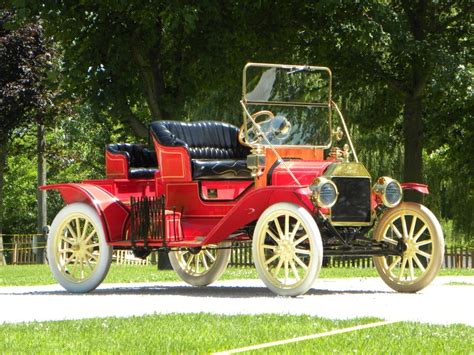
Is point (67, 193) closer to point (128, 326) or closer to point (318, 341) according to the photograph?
point (128, 326)

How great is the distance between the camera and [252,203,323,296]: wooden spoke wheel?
1203 cm

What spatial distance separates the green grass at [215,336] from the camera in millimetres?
7746

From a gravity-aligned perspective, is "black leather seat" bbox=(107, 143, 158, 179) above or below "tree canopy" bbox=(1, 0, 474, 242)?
below

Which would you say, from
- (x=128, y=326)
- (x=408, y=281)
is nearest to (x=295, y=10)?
(x=408, y=281)

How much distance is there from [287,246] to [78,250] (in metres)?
3.11

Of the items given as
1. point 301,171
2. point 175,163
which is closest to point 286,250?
point 301,171

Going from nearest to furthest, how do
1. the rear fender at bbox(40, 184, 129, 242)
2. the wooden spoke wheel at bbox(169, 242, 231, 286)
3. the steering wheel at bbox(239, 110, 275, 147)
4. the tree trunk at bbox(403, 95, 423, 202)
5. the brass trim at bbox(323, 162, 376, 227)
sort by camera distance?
the brass trim at bbox(323, 162, 376, 227) < the steering wheel at bbox(239, 110, 275, 147) < the rear fender at bbox(40, 184, 129, 242) < the wooden spoke wheel at bbox(169, 242, 231, 286) < the tree trunk at bbox(403, 95, 423, 202)

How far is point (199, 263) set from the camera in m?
16.0

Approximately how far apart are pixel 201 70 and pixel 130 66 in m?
1.49

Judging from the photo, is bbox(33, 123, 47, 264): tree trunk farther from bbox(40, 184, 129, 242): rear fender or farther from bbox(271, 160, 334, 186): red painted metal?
bbox(271, 160, 334, 186): red painted metal

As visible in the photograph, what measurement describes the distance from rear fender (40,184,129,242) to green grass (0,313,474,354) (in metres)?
4.28

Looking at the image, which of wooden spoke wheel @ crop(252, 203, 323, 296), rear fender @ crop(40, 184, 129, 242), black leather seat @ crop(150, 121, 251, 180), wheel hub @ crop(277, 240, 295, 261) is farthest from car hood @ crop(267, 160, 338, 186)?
rear fender @ crop(40, 184, 129, 242)

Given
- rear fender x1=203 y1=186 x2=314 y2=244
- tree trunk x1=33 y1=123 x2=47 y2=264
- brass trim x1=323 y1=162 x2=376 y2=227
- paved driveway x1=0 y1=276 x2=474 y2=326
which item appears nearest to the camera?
paved driveway x1=0 y1=276 x2=474 y2=326

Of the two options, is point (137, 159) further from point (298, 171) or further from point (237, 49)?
point (237, 49)
